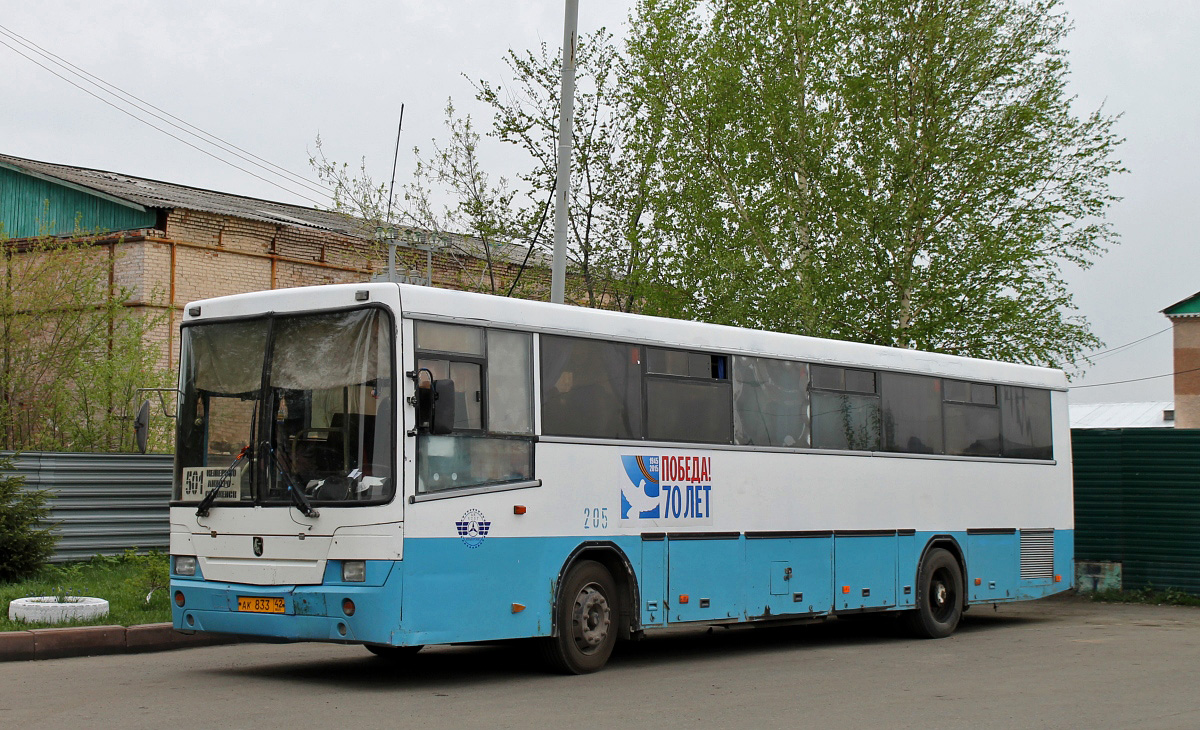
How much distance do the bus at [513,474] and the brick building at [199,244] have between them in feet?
42.4

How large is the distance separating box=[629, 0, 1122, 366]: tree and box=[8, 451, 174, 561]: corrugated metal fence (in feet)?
35.2

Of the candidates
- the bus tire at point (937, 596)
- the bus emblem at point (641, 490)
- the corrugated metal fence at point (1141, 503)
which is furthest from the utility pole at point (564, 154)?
the corrugated metal fence at point (1141, 503)

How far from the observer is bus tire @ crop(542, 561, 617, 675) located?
35.6 ft

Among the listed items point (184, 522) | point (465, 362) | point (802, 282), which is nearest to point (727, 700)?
point (465, 362)

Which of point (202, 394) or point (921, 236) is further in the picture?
point (921, 236)

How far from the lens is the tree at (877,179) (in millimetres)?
24453

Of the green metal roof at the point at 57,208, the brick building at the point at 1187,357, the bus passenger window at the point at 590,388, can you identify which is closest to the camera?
the bus passenger window at the point at 590,388

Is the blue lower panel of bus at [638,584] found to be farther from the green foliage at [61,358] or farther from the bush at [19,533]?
the green foliage at [61,358]

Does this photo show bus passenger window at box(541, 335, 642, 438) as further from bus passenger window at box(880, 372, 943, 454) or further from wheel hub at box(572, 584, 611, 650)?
bus passenger window at box(880, 372, 943, 454)

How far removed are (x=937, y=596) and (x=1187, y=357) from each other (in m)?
37.8

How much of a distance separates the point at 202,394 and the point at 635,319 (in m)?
3.87

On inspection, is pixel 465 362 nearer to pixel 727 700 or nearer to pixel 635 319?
pixel 635 319

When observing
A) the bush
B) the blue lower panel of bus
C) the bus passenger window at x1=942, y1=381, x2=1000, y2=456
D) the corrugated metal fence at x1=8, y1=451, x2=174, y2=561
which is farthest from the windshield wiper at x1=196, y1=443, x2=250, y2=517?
the bus passenger window at x1=942, y1=381, x2=1000, y2=456

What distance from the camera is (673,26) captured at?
2850 cm
